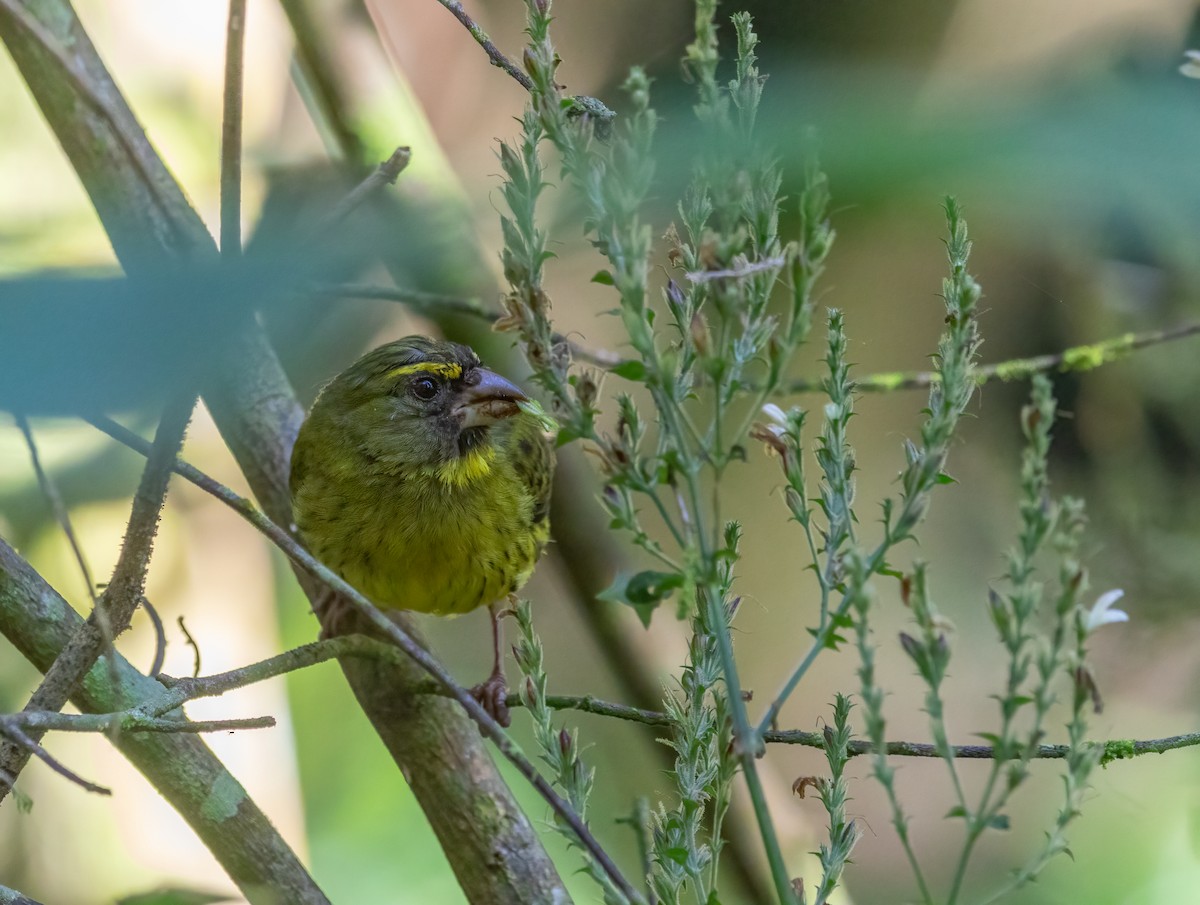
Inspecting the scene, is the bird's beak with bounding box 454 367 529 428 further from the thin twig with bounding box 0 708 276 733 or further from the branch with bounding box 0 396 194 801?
the thin twig with bounding box 0 708 276 733

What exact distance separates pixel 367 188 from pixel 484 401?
1681mm

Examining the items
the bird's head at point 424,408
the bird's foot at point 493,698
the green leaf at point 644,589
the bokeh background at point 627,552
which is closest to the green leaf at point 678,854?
the green leaf at point 644,589

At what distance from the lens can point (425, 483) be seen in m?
3.24

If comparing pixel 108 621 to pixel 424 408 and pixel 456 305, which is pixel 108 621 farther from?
pixel 424 408

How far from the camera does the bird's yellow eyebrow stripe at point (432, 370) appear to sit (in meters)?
3.36

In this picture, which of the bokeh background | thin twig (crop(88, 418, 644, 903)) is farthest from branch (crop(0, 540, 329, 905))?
the bokeh background

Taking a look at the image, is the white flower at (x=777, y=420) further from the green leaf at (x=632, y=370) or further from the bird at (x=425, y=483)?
the bird at (x=425, y=483)

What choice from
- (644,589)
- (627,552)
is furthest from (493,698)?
(644,589)

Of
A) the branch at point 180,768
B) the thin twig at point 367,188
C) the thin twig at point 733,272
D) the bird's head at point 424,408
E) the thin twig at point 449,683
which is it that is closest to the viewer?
the thin twig at point 367,188

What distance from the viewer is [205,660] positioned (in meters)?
4.14

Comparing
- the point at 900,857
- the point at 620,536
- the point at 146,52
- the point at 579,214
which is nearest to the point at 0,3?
the point at 579,214

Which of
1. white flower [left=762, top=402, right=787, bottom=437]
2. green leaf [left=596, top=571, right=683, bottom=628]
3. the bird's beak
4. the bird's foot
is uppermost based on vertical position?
the bird's beak

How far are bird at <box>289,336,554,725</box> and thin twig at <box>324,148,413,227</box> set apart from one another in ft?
3.52

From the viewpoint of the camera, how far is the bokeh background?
141 inches
